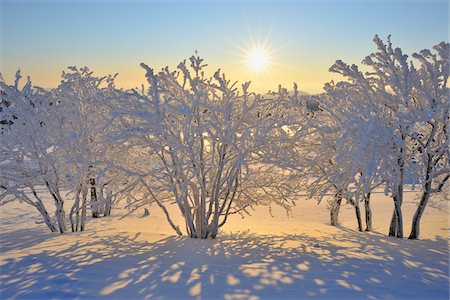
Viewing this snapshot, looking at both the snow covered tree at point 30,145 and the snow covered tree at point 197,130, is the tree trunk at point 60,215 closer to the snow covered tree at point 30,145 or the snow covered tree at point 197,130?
the snow covered tree at point 30,145

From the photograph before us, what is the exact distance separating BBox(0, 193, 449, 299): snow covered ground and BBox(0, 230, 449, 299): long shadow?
0.04 feet

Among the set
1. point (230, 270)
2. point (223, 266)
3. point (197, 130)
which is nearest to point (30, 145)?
point (197, 130)

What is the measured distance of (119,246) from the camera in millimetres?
7805

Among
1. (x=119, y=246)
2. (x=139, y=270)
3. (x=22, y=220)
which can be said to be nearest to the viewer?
(x=139, y=270)

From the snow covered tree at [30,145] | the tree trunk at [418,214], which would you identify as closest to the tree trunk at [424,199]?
the tree trunk at [418,214]

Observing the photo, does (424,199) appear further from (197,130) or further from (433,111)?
(197,130)

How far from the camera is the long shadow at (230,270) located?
16.9 feet

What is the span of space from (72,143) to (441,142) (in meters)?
8.29

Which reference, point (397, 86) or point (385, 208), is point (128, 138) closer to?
point (397, 86)

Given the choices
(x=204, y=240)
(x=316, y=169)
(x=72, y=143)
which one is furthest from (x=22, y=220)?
(x=316, y=169)

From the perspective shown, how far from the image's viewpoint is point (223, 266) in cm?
629

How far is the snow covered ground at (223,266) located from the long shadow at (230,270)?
13 mm

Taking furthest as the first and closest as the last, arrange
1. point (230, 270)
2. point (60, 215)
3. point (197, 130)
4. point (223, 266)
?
point (60, 215) < point (197, 130) < point (223, 266) < point (230, 270)

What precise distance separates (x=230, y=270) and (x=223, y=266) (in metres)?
0.26
